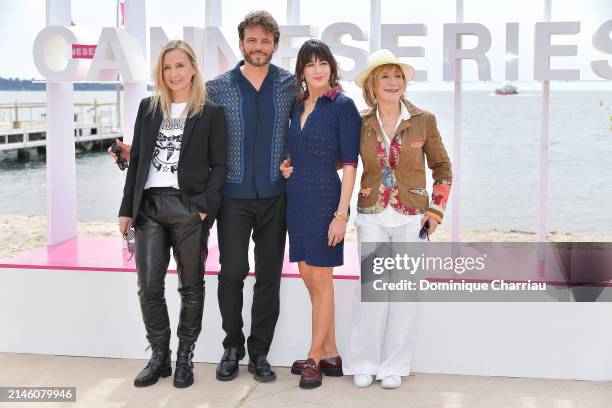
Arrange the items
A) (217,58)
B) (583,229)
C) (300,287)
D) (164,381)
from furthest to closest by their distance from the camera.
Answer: (583,229), (217,58), (300,287), (164,381)

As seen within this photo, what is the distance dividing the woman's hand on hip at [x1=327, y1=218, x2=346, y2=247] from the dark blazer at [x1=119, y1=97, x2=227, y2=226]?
0.47 metres

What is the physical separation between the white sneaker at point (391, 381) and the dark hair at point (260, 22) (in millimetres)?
1521

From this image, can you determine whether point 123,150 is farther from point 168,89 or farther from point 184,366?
point 184,366

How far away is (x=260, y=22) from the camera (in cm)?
311

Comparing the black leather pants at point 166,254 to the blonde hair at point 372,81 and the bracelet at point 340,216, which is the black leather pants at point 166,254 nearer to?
the bracelet at point 340,216

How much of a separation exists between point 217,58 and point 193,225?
1.14m

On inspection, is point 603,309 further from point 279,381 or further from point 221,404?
point 221,404

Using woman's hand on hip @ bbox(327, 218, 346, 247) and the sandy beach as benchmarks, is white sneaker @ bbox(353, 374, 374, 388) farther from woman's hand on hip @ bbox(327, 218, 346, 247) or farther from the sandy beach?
the sandy beach

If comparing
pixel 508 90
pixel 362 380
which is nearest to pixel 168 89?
pixel 362 380

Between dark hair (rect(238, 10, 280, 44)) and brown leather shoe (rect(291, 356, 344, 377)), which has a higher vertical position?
dark hair (rect(238, 10, 280, 44))

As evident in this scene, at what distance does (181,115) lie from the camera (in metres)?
3.17

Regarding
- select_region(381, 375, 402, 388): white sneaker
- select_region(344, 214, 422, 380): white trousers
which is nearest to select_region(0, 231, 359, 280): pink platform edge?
select_region(344, 214, 422, 380): white trousers

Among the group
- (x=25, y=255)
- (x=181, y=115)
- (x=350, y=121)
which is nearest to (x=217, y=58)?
(x=181, y=115)

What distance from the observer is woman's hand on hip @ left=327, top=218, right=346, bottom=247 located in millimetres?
3105
